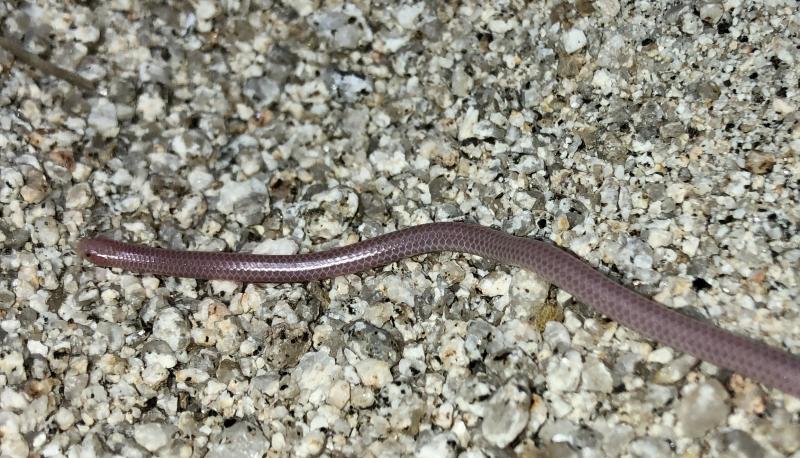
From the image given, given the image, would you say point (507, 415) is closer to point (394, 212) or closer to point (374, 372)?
point (374, 372)

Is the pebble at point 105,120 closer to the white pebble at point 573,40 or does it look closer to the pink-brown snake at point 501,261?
the pink-brown snake at point 501,261

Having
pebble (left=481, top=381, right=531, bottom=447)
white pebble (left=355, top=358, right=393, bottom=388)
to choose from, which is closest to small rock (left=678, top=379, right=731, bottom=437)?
pebble (left=481, top=381, right=531, bottom=447)

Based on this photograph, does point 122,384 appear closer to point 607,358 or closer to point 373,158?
point 373,158

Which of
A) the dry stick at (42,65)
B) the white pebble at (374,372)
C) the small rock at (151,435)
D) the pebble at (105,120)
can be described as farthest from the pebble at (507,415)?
the dry stick at (42,65)

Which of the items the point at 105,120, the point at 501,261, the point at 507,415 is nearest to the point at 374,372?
the point at 507,415

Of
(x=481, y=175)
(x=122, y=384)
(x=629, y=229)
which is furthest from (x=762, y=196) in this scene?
(x=122, y=384)

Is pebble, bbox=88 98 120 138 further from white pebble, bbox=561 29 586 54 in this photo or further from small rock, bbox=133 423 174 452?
white pebble, bbox=561 29 586 54
